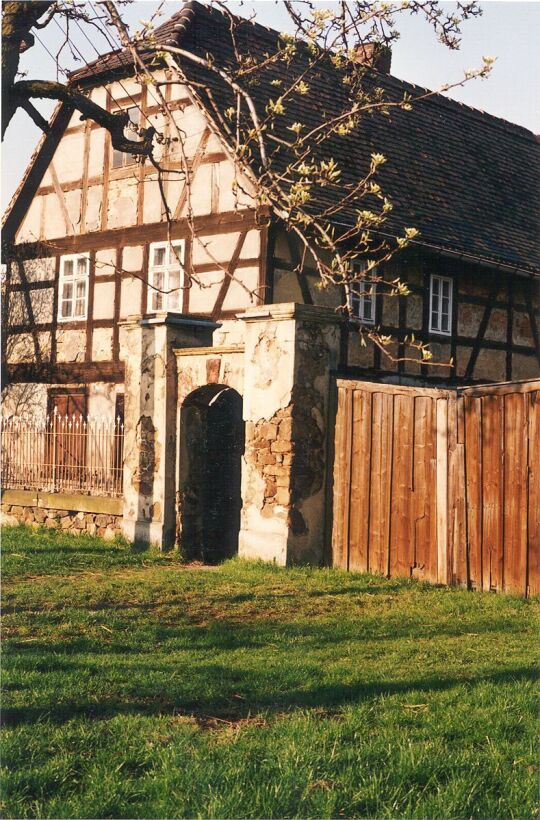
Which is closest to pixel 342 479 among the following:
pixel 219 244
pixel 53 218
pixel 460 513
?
pixel 460 513

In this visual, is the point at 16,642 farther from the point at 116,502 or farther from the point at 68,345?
the point at 68,345

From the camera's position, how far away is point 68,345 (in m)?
18.0

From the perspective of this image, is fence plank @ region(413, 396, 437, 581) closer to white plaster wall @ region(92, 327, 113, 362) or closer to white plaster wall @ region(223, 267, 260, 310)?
white plaster wall @ region(223, 267, 260, 310)

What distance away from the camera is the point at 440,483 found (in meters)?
9.34

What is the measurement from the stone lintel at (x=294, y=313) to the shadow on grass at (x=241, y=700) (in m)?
5.04

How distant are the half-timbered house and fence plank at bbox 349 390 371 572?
11.1 feet

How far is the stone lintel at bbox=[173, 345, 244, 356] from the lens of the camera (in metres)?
11.1

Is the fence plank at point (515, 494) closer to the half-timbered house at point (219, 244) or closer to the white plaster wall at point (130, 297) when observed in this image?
the half-timbered house at point (219, 244)

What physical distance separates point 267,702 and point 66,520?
27.9 feet

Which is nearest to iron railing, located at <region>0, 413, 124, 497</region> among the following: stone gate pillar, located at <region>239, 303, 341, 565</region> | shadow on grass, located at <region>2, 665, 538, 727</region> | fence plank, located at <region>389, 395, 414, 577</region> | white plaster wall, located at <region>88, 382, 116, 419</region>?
white plaster wall, located at <region>88, 382, 116, 419</region>

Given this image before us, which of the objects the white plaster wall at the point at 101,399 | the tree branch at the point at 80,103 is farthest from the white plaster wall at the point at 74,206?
the tree branch at the point at 80,103

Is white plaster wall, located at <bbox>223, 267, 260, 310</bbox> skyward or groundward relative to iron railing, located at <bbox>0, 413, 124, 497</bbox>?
skyward

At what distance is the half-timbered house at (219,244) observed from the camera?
15289mm

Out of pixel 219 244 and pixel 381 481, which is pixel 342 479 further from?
pixel 219 244
